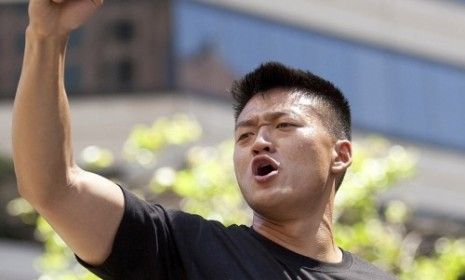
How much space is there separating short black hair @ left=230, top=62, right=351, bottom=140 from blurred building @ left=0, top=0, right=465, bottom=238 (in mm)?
16821

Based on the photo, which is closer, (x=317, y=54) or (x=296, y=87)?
(x=296, y=87)

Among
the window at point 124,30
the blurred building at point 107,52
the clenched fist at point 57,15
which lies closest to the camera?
the clenched fist at point 57,15

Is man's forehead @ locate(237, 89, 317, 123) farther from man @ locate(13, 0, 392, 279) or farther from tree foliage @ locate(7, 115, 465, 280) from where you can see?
tree foliage @ locate(7, 115, 465, 280)

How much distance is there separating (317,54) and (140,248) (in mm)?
18873

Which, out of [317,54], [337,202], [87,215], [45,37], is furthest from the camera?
[317,54]

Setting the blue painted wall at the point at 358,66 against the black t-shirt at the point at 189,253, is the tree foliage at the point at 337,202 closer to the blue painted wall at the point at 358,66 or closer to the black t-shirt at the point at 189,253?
the black t-shirt at the point at 189,253

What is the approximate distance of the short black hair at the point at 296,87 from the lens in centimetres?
375

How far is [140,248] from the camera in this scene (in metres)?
3.25

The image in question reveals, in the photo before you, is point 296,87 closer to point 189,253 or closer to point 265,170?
point 265,170

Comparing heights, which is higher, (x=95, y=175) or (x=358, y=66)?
(x=358, y=66)

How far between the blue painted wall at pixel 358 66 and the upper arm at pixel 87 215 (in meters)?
17.5

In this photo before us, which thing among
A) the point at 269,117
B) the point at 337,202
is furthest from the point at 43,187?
the point at 337,202

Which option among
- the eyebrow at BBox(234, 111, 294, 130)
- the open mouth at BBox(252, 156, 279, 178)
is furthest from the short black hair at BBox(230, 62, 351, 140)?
the open mouth at BBox(252, 156, 279, 178)

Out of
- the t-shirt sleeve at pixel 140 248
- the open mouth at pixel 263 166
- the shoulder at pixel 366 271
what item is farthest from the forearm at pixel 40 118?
the shoulder at pixel 366 271
